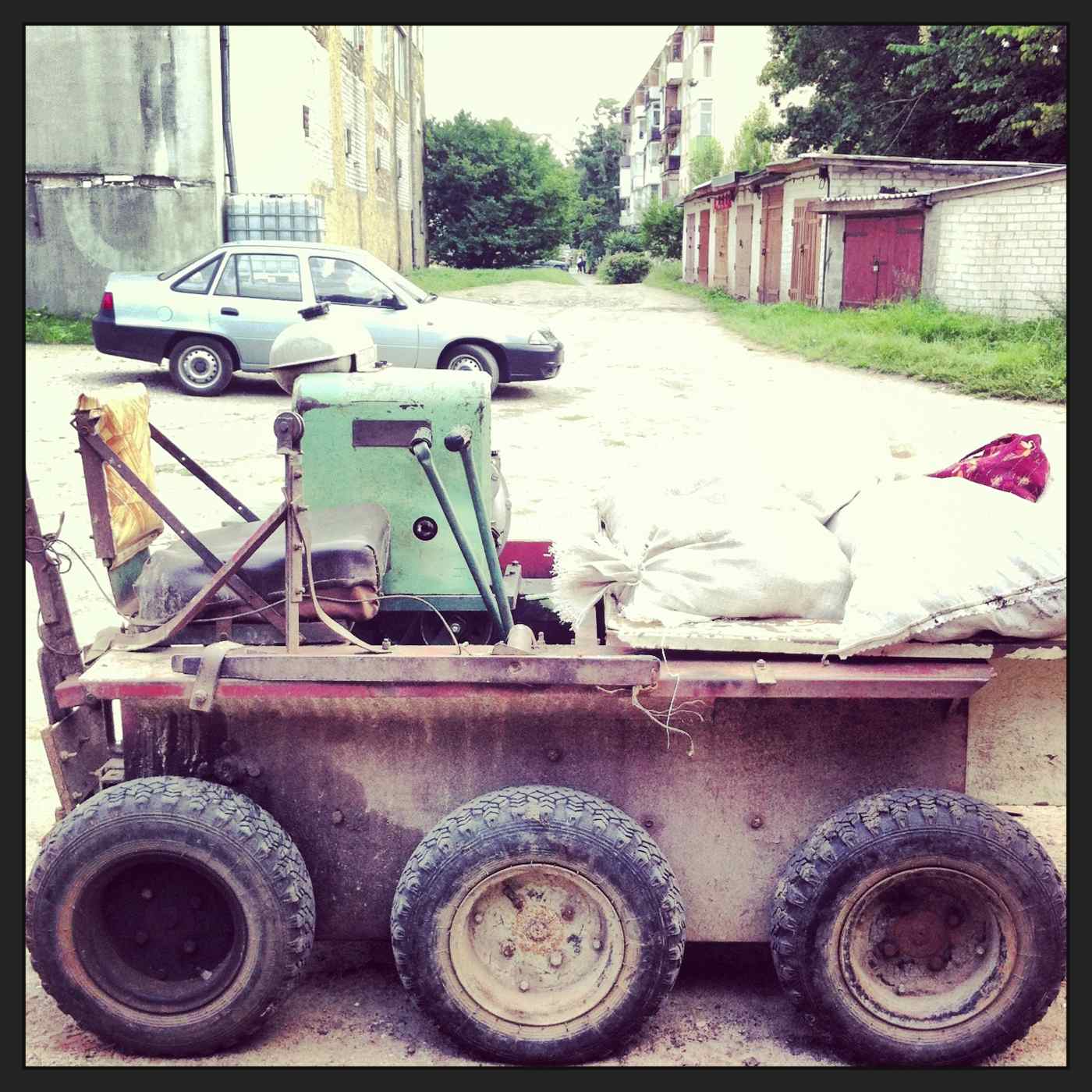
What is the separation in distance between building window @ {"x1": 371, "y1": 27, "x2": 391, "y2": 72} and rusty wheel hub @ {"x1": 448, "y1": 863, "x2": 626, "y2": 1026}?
2891 centimetres

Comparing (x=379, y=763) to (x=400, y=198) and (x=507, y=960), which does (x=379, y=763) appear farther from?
(x=400, y=198)

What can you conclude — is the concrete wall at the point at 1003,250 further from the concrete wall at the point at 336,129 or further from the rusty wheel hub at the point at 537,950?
the rusty wheel hub at the point at 537,950

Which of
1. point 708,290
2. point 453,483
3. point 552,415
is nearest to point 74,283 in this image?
point 552,415

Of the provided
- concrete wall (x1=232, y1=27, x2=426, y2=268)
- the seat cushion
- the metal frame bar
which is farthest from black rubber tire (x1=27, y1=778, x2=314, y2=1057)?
concrete wall (x1=232, y1=27, x2=426, y2=268)

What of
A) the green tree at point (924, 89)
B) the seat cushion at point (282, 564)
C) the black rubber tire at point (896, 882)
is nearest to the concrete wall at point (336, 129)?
the green tree at point (924, 89)

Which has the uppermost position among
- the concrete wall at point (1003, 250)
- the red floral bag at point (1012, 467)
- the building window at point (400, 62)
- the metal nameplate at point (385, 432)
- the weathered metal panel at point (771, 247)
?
the building window at point (400, 62)

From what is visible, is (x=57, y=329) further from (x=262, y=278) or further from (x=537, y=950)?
(x=537, y=950)

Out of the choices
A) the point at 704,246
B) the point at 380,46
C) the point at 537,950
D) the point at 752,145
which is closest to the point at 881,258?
the point at 380,46

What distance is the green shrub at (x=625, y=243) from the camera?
54.1 meters

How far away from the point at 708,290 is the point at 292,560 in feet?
108

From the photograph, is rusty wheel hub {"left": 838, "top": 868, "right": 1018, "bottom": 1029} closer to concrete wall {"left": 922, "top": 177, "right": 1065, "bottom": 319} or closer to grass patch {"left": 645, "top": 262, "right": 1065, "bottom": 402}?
grass patch {"left": 645, "top": 262, "right": 1065, "bottom": 402}

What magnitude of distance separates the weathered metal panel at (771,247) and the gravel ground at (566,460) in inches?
160

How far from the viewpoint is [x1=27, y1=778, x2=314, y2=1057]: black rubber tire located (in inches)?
113

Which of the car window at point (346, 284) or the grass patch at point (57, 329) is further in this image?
the grass patch at point (57, 329)
